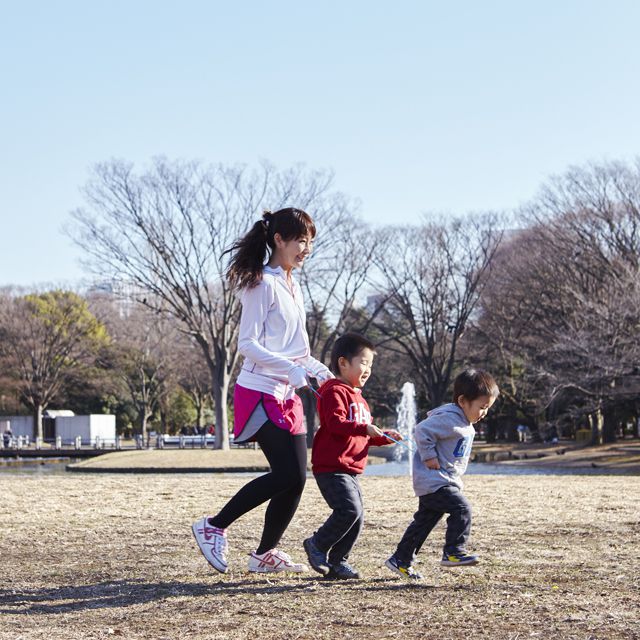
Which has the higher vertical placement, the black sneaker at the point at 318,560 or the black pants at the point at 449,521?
the black pants at the point at 449,521

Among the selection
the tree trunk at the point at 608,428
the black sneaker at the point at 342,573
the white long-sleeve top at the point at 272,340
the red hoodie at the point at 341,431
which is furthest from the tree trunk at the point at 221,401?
the black sneaker at the point at 342,573

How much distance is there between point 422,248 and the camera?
3366 centimetres

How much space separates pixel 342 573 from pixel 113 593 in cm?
92

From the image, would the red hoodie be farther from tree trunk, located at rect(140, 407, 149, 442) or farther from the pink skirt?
tree trunk, located at rect(140, 407, 149, 442)

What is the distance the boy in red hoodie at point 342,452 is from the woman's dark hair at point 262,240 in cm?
52

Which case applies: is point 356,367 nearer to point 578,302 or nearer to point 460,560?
point 460,560

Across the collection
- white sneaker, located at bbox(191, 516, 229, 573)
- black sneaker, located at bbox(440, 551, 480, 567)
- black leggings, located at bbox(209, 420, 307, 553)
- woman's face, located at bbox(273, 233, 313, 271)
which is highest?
woman's face, located at bbox(273, 233, 313, 271)

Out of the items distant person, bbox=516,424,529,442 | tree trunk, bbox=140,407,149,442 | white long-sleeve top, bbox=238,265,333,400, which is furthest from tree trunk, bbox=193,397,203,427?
white long-sleeve top, bbox=238,265,333,400

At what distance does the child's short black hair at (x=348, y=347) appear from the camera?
4.14 m

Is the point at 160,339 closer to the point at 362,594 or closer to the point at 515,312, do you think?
the point at 515,312

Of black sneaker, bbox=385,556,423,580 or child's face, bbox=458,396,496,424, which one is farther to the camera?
child's face, bbox=458,396,496,424

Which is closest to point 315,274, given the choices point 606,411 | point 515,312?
Result: point 515,312

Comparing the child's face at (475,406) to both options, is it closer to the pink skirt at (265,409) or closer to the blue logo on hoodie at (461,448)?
the blue logo on hoodie at (461,448)

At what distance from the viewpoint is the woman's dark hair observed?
4.29m
